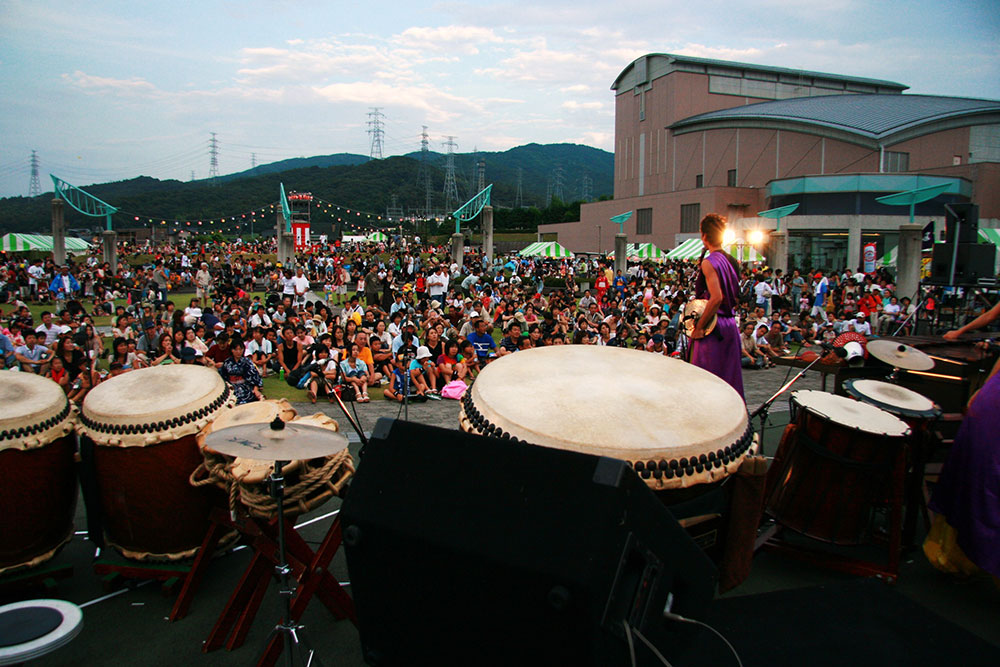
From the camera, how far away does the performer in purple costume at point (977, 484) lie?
3062 millimetres

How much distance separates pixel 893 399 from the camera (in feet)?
11.4

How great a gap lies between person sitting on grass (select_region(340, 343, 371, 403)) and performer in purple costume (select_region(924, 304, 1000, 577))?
6.49 m

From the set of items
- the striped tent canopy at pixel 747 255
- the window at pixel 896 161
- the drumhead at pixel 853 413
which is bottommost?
the drumhead at pixel 853 413

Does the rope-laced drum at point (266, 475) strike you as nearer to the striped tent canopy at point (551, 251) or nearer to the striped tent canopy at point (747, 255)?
the striped tent canopy at point (747, 255)

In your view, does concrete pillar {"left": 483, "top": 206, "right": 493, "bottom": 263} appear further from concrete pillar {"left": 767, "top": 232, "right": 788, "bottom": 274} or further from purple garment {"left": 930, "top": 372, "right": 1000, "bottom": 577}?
purple garment {"left": 930, "top": 372, "right": 1000, "bottom": 577}

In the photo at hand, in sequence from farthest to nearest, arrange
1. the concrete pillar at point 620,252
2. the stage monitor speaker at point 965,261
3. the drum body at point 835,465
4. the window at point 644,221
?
the window at point 644,221 < the concrete pillar at point 620,252 < the stage monitor speaker at point 965,261 < the drum body at point 835,465

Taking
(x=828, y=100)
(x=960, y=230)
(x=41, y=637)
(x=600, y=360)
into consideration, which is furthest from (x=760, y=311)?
(x=828, y=100)

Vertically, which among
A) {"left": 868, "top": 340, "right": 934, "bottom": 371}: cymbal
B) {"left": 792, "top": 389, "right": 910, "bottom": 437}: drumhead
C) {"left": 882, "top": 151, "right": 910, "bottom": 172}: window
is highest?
{"left": 882, "top": 151, "right": 910, "bottom": 172}: window

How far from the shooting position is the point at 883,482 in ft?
11.1

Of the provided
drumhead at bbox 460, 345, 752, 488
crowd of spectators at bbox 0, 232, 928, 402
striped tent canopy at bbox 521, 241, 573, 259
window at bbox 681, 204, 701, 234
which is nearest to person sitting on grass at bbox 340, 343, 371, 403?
crowd of spectators at bbox 0, 232, 928, 402

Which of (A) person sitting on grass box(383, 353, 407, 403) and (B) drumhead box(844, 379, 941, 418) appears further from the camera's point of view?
(A) person sitting on grass box(383, 353, 407, 403)

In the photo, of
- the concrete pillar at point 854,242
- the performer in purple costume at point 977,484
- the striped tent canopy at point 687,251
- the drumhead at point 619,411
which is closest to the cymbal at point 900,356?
the performer in purple costume at point 977,484

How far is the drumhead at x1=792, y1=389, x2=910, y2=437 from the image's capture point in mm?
3121

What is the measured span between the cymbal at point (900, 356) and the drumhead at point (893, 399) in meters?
0.16
